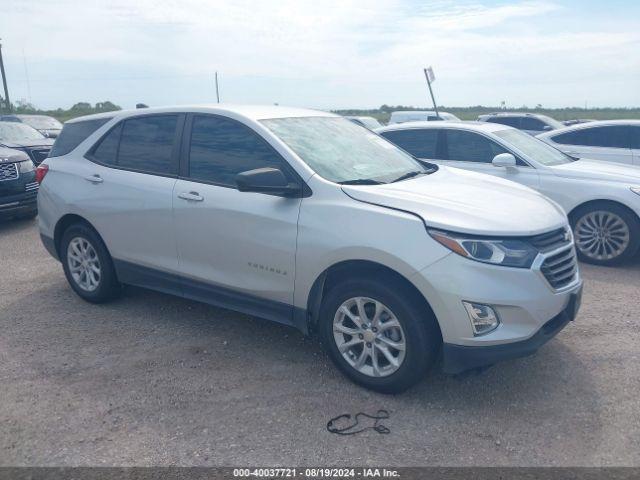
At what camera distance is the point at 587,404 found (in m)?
3.66

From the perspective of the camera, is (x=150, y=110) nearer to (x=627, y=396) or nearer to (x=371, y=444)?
(x=371, y=444)

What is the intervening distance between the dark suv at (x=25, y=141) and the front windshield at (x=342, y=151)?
8089 mm

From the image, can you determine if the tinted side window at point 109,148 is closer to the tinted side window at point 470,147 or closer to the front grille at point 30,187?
the tinted side window at point 470,147

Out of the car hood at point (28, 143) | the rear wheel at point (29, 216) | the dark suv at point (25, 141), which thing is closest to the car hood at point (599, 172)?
the rear wheel at point (29, 216)

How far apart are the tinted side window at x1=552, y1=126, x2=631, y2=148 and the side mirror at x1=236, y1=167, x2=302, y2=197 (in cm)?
739

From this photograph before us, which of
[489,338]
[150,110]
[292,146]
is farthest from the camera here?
[150,110]

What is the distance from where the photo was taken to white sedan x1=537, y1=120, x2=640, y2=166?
9469mm

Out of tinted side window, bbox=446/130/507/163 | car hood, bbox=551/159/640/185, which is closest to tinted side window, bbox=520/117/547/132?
car hood, bbox=551/159/640/185

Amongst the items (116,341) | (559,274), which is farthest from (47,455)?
(559,274)

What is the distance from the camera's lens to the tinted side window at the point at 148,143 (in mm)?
4797

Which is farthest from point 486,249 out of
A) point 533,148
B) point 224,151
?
point 533,148

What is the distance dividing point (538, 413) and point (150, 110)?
3.81 meters

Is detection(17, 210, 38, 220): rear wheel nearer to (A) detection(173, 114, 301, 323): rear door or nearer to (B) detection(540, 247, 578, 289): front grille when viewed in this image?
(A) detection(173, 114, 301, 323): rear door

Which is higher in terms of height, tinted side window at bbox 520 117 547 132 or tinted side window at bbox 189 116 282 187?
tinted side window at bbox 189 116 282 187
